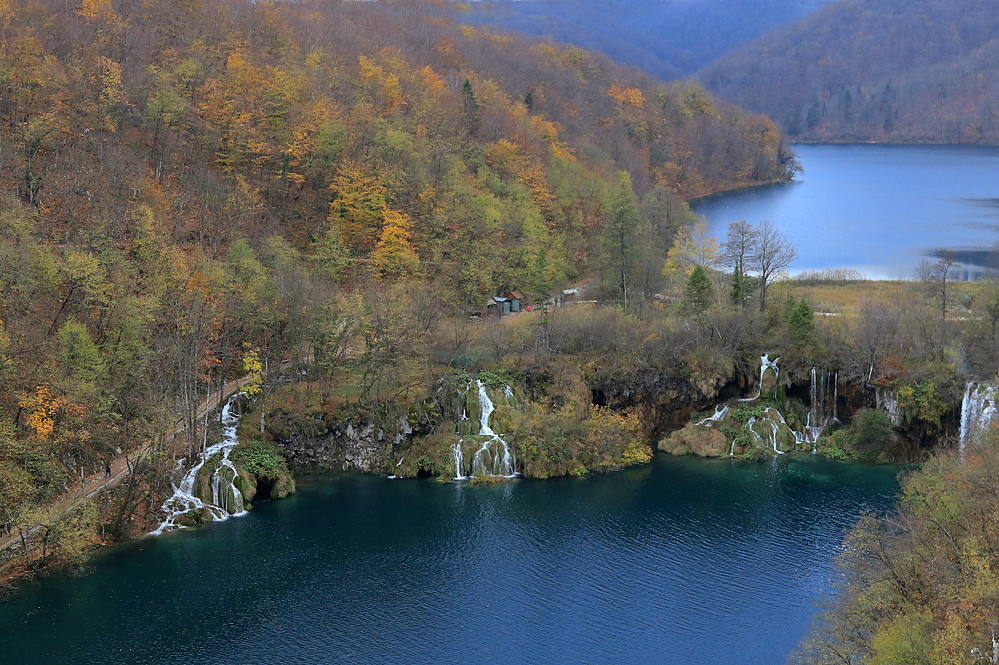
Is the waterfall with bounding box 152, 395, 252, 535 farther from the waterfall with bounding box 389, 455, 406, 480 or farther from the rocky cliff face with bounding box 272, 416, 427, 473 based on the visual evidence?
the waterfall with bounding box 389, 455, 406, 480

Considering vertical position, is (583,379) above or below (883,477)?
above

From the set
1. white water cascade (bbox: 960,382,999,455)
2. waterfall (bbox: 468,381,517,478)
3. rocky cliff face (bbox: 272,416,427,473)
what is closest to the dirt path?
Answer: rocky cliff face (bbox: 272,416,427,473)

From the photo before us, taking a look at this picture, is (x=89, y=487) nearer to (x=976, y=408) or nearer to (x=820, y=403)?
(x=820, y=403)

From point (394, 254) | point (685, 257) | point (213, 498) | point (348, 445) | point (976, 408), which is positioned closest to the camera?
point (213, 498)

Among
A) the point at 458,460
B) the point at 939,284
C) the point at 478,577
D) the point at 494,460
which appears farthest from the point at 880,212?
the point at 478,577

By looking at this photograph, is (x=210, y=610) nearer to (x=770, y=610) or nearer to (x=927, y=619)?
(x=770, y=610)

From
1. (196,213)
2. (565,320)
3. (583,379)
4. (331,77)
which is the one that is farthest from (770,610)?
(331,77)
